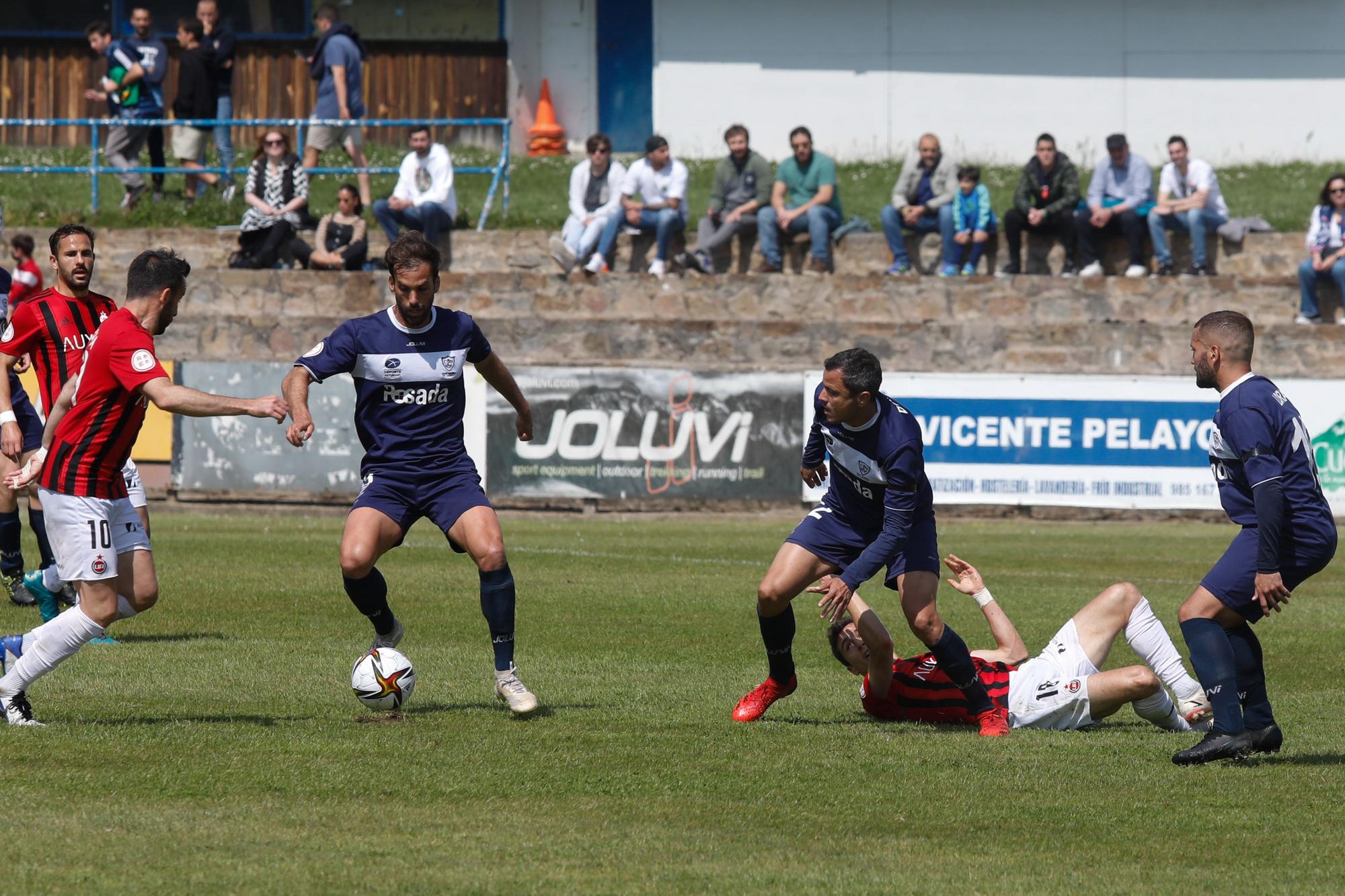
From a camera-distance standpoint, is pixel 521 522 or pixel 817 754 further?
pixel 521 522

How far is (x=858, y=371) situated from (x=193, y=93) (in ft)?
67.5

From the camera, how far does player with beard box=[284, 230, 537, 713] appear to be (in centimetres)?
802

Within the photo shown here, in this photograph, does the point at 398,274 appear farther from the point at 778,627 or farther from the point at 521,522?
the point at 521,522

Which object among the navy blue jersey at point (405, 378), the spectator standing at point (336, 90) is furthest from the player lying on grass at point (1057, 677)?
the spectator standing at point (336, 90)

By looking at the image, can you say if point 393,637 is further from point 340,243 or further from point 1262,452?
point 340,243

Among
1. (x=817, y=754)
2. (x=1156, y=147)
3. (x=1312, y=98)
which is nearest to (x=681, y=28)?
(x=1156, y=147)

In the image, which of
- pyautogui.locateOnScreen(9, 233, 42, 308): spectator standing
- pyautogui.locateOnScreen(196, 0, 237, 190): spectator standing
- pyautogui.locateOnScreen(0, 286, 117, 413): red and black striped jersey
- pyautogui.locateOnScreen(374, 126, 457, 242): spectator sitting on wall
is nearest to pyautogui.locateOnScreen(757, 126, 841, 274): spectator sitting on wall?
pyautogui.locateOnScreen(374, 126, 457, 242): spectator sitting on wall

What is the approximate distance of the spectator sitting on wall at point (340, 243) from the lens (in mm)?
23250

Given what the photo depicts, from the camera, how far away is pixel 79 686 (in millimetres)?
8672

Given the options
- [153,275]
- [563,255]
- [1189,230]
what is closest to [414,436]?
[153,275]

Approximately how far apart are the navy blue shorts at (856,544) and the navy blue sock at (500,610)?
4.57 feet

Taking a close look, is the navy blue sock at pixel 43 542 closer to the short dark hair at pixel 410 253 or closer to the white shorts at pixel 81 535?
the white shorts at pixel 81 535

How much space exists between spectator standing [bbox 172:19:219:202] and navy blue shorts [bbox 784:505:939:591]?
19.4 meters

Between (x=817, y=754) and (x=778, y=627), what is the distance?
0.92 m
